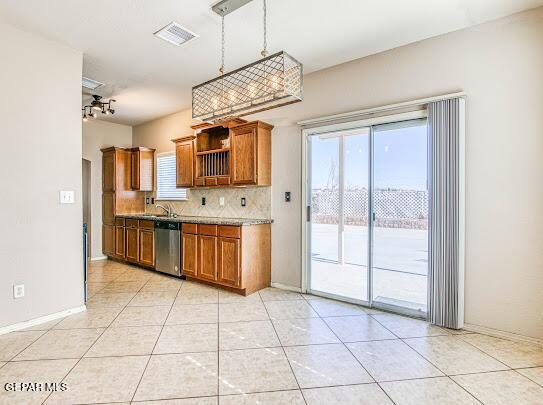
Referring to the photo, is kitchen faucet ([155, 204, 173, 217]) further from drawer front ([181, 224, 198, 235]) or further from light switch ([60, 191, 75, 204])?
light switch ([60, 191, 75, 204])

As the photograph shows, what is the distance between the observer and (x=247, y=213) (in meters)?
4.58

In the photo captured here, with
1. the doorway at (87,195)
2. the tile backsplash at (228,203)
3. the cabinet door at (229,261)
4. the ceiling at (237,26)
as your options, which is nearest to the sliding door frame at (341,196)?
the tile backsplash at (228,203)

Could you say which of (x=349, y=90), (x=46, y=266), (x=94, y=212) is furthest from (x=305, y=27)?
(x=94, y=212)

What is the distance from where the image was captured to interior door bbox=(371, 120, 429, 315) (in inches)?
127

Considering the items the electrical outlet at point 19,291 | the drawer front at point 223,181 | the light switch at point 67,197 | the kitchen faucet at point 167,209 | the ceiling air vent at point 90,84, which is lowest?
the electrical outlet at point 19,291

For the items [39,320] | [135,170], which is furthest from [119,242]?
[39,320]

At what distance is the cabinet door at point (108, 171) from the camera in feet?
19.3

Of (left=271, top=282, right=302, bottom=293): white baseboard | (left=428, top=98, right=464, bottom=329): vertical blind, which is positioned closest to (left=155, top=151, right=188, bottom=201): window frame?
(left=271, top=282, right=302, bottom=293): white baseboard

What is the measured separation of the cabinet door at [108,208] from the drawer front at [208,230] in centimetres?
261

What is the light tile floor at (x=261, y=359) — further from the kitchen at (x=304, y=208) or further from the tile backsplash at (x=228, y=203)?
the tile backsplash at (x=228, y=203)

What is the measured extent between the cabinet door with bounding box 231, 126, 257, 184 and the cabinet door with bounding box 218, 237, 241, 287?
88cm

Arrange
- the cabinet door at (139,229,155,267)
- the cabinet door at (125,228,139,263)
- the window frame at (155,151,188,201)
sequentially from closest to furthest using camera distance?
1. the cabinet door at (139,229,155,267)
2. the cabinet door at (125,228,139,263)
3. the window frame at (155,151,188,201)

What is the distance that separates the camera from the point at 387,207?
11.2ft

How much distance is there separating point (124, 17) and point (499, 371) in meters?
4.18
